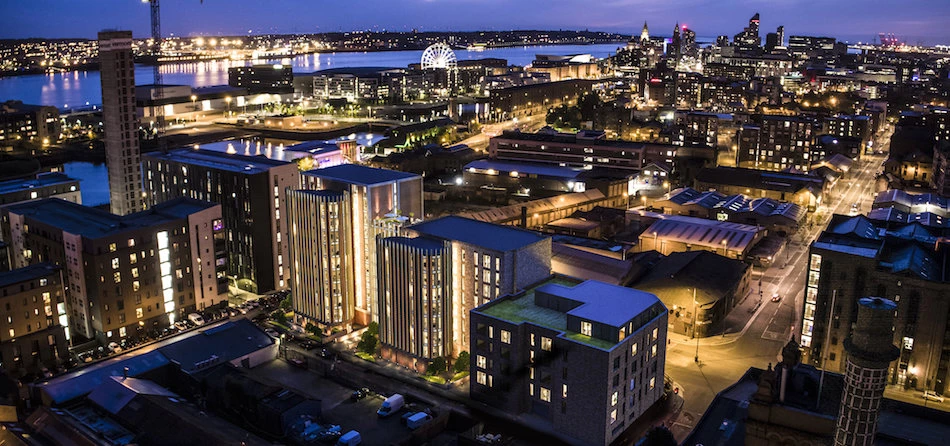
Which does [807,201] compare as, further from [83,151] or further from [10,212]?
[83,151]

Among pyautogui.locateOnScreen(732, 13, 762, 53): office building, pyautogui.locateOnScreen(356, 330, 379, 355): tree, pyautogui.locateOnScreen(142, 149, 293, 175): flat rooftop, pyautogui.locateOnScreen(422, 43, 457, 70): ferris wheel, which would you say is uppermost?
pyautogui.locateOnScreen(732, 13, 762, 53): office building

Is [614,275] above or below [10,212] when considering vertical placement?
below

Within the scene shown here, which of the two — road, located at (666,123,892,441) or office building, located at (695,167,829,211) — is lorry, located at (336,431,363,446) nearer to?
road, located at (666,123,892,441)

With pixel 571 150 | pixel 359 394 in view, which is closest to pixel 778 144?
pixel 571 150

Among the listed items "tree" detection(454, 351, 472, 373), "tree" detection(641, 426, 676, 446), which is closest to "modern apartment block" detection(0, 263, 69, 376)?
"tree" detection(454, 351, 472, 373)

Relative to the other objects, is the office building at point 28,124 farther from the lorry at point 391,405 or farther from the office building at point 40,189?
the lorry at point 391,405

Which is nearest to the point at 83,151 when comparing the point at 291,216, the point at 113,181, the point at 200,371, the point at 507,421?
the point at 113,181

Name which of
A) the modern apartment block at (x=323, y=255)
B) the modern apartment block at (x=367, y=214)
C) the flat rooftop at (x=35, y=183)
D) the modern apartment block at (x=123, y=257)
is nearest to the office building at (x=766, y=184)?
the modern apartment block at (x=367, y=214)
